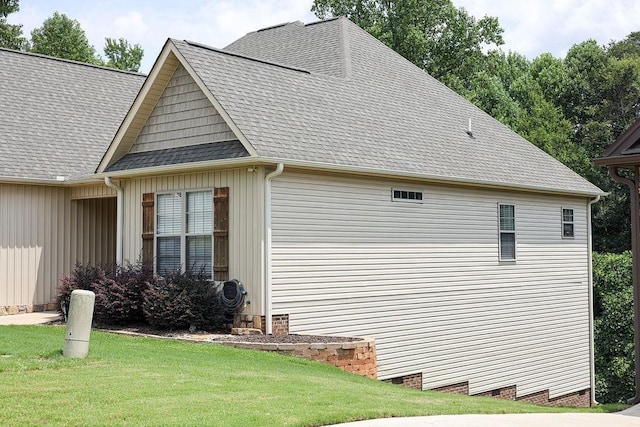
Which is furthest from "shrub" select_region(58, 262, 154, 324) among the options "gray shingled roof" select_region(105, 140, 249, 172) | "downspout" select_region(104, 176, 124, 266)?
"gray shingled roof" select_region(105, 140, 249, 172)

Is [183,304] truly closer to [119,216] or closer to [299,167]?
[299,167]

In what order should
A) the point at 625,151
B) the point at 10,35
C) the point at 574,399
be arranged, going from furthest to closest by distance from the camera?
1. the point at 10,35
2. the point at 574,399
3. the point at 625,151

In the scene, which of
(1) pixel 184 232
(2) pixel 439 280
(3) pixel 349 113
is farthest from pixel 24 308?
(2) pixel 439 280

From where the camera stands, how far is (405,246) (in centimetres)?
1816

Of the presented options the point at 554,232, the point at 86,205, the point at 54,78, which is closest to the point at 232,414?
the point at 86,205

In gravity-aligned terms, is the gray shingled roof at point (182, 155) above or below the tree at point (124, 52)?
below

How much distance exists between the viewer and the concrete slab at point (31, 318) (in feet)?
58.1

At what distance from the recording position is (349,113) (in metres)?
19.3

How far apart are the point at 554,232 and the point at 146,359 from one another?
13187 mm

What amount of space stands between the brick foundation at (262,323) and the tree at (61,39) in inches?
→ 1383

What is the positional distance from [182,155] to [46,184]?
4439mm

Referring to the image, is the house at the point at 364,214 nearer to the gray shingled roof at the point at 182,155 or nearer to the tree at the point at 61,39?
the gray shingled roof at the point at 182,155

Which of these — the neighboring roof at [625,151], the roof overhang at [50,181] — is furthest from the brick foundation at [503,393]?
the roof overhang at [50,181]

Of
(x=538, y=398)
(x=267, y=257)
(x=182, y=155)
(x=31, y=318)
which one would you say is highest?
(x=182, y=155)
